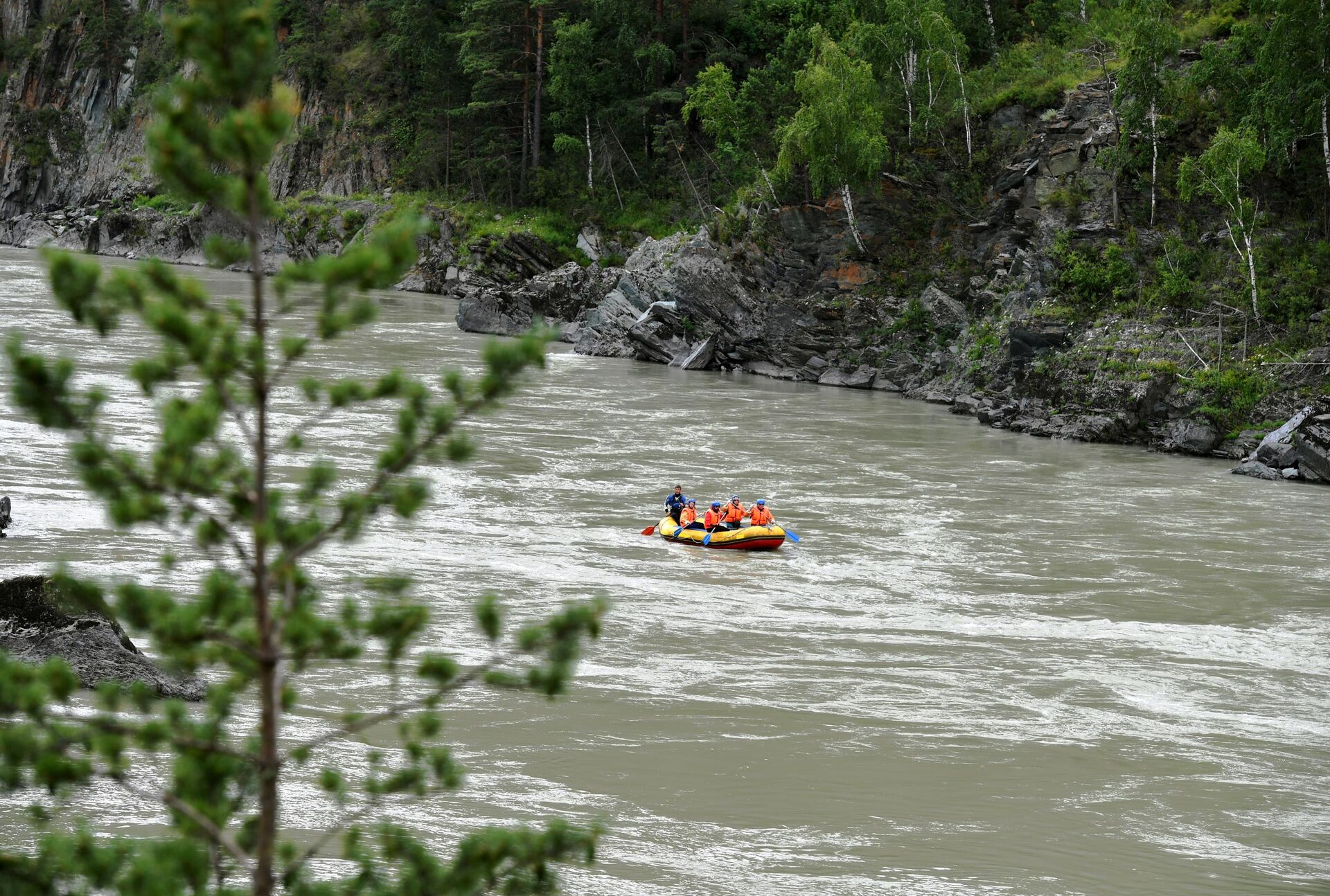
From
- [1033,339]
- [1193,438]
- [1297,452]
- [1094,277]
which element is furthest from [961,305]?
[1297,452]

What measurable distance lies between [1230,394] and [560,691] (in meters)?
28.9

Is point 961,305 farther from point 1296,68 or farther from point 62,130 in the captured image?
point 62,130

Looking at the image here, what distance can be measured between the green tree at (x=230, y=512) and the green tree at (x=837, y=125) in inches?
1459

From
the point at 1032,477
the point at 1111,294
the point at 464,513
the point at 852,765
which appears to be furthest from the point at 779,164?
the point at 852,765

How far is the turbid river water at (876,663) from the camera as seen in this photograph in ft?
36.9

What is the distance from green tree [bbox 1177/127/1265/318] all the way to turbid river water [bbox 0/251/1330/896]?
7373 mm

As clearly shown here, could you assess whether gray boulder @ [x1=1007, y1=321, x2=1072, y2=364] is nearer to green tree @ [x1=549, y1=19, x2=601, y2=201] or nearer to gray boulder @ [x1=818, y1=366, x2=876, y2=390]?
gray boulder @ [x1=818, y1=366, x2=876, y2=390]

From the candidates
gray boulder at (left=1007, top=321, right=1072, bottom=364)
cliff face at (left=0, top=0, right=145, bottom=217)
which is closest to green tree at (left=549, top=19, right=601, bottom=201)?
gray boulder at (left=1007, top=321, right=1072, bottom=364)

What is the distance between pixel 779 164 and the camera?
4378 centimetres

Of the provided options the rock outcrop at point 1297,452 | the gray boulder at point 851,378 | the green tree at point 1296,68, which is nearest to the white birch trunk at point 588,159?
the gray boulder at point 851,378

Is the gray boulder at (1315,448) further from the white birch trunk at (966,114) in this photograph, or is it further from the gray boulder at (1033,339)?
the white birch trunk at (966,114)

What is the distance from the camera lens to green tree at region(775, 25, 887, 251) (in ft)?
135

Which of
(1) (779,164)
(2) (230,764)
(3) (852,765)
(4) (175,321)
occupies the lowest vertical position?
(3) (852,765)

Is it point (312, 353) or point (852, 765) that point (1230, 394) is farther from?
point (312, 353)
